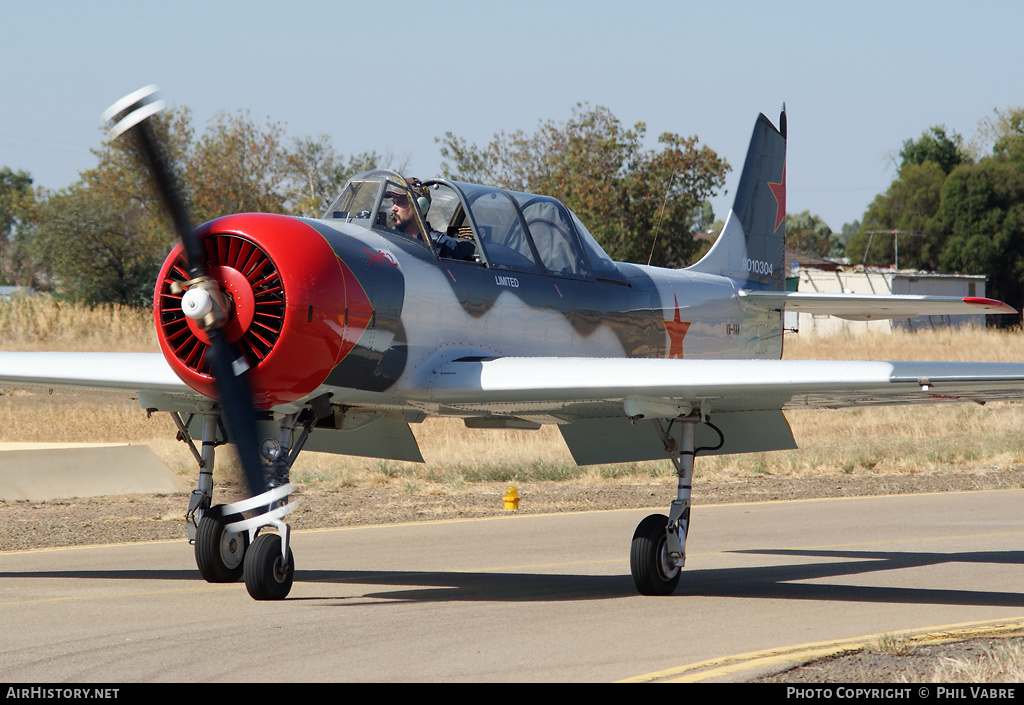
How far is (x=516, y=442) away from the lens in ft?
75.4

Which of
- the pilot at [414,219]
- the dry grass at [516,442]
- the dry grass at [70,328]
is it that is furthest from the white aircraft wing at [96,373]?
the dry grass at [70,328]

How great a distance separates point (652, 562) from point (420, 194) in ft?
11.5

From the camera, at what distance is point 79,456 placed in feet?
53.2

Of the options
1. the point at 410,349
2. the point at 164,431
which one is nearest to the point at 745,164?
the point at 410,349

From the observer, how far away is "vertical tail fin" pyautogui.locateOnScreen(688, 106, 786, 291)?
13.1 meters

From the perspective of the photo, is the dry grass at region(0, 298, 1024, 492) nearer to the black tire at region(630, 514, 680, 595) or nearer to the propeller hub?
the propeller hub

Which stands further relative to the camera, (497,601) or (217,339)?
(497,601)

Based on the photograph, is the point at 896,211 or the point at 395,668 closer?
the point at 395,668

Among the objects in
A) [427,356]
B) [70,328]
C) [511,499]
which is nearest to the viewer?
[427,356]

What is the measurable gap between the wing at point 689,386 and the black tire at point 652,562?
0.90 metres

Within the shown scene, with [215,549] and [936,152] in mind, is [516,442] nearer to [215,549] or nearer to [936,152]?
[215,549]

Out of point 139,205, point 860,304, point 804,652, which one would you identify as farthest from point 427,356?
point 139,205
